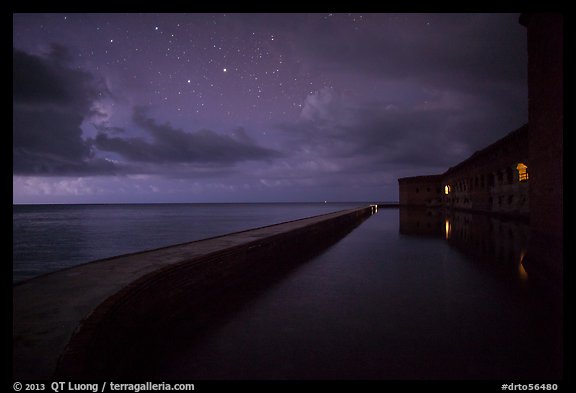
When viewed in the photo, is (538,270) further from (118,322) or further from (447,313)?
(118,322)

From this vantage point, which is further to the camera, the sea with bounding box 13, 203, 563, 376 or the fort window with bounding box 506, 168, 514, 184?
the fort window with bounding box 506, 168, 514, 184

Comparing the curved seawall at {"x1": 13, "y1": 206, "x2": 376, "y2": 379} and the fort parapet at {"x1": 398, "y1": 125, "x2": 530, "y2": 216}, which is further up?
the fort parapet at {"x1": 398, "y1": 125, "x2": 530, "y2": 216}

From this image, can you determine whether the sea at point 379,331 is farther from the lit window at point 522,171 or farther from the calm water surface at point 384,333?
the lit window at point 522,171

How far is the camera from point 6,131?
2977 millimetres

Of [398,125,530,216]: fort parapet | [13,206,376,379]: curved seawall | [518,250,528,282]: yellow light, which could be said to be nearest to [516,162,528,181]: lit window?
[398,125,530,216]: fort parapet

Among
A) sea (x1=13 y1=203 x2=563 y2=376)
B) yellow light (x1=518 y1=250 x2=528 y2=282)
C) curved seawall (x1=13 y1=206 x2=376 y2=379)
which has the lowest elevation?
sea (x1=13 y1=203 x2=563 y2=376)

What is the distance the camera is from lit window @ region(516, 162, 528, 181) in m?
18.4

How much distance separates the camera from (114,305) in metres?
3.53

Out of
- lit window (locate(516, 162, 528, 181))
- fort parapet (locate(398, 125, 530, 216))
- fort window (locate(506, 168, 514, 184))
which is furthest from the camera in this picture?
fort window (locate(506, 168, 514, 184))

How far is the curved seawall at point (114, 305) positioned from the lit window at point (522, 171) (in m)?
19.6

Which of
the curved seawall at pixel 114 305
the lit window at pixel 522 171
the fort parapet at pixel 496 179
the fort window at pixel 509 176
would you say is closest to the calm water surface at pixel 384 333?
the curved seawall at pixel 114 305

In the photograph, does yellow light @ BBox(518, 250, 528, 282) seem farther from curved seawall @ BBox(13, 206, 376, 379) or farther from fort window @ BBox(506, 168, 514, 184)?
fort window @ BBox(506, 168, 514, 184)

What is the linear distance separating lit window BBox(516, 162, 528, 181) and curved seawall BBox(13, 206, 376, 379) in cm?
1962
